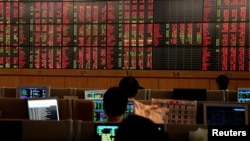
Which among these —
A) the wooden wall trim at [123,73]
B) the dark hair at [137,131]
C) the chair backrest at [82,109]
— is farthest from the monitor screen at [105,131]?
the wooden wall trim at [123,73]

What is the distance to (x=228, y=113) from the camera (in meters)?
4.34

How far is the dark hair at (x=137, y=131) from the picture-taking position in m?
1.96

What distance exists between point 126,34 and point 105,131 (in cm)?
499

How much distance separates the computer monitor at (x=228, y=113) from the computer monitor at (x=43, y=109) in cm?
152

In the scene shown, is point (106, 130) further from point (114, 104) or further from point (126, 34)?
point (126, 34)

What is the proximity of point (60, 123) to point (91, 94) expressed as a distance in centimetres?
271

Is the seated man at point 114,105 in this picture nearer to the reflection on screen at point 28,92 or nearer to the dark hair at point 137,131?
the dark hair at point 137,131

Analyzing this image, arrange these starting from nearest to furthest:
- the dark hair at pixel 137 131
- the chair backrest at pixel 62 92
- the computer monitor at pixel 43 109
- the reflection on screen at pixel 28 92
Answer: the dark hair at pixel 137 131, the computer monitor at pixel 43 109, the chair backrest at pixel 62 92, the reflection on screen at pixel 28 92

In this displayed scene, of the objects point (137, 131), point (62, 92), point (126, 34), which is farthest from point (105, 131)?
point (126, 34)

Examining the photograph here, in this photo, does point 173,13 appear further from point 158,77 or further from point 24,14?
point 24,14

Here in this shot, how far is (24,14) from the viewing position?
827 cm

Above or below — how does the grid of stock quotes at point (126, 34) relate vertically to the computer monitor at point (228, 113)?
above

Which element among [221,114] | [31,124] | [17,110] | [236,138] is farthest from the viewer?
[17,110]

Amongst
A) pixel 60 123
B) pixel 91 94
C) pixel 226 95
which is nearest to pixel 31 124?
pixel 60 123
